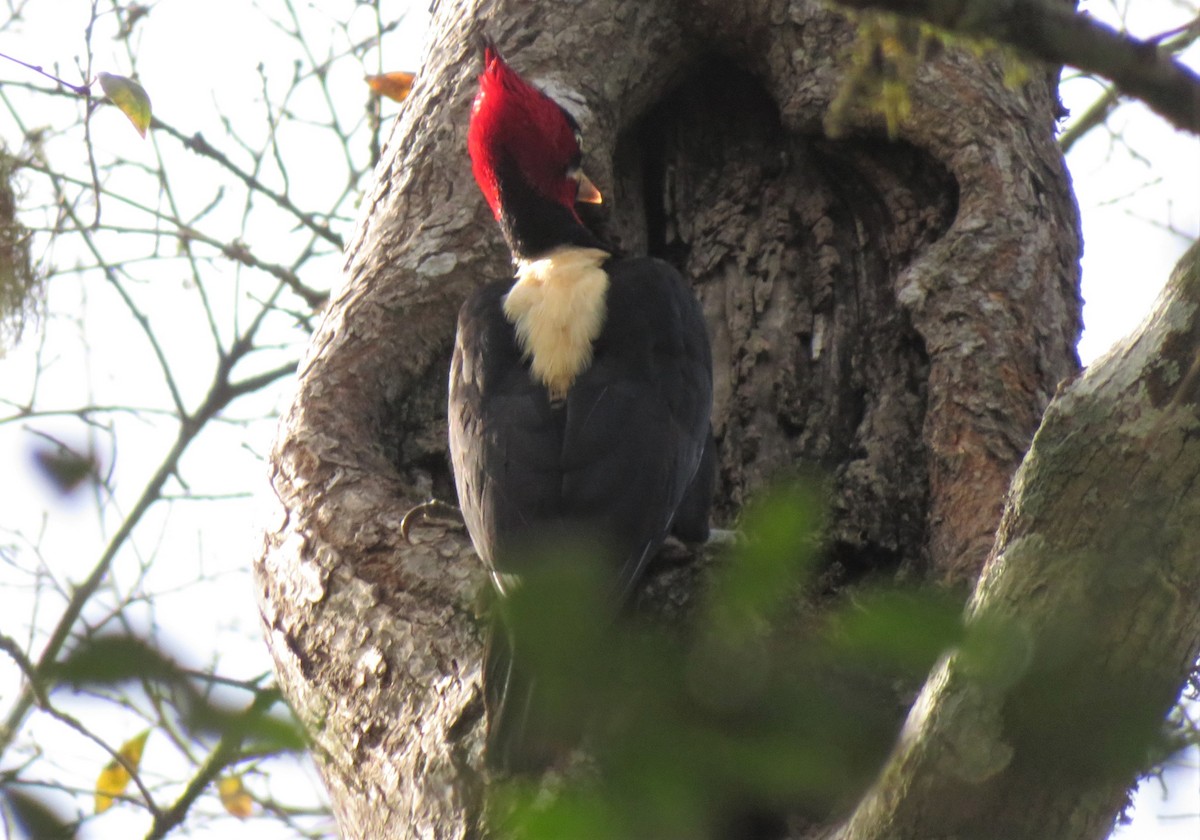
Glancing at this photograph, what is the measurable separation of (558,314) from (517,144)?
2.30 feet

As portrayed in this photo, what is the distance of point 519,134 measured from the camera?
3.44 metres

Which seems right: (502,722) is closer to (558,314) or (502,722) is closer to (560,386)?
(560,386)

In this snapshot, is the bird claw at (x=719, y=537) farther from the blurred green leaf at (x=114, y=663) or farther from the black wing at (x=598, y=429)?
the blurred green leaf at (x=114, y=663)

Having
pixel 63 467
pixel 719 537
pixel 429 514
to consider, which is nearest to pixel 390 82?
pixel 429 514

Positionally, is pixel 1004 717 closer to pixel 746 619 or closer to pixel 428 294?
pixel 746 619

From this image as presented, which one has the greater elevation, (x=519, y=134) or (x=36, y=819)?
(x=519, y=134)

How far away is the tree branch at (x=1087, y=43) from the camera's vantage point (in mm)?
954

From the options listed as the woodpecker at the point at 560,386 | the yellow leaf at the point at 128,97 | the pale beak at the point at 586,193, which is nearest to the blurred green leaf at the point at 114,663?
the woodpecker at the point at 560,386

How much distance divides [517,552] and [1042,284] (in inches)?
62.5

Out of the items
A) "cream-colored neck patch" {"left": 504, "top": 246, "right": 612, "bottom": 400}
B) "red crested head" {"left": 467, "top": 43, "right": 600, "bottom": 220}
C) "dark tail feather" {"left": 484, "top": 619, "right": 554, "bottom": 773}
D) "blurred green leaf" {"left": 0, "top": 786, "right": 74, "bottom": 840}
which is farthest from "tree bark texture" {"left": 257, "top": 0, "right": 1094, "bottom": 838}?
"blurred green leaf" {"left": 0, "top": 786, "right": 74, "bottom": 840}

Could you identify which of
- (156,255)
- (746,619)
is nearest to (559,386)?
(746,619)

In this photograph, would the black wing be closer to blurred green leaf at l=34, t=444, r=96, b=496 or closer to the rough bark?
the rough bark

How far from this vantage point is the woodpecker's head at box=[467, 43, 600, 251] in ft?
11.3

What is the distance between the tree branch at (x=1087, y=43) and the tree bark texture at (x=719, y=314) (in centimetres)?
162
